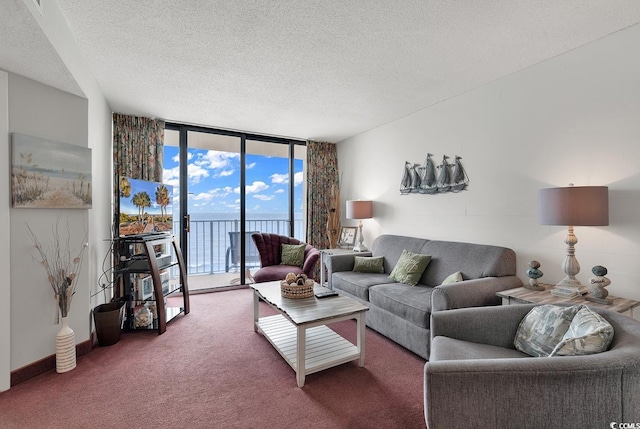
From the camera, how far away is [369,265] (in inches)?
141

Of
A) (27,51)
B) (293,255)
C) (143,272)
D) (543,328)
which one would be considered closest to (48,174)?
(27,51)

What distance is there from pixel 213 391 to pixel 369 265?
2190mm

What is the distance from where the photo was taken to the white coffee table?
2.04 meters

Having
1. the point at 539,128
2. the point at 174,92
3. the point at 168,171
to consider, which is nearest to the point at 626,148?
the point at 539,128

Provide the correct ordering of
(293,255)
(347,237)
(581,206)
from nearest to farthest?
(581,206) → (293,255) → (347,237)

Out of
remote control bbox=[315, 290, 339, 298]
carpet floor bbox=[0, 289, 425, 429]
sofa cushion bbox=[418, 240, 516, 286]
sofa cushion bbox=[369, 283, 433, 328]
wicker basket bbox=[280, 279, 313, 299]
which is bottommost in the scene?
carpet floor bbox=[0, 289, 425, 429]

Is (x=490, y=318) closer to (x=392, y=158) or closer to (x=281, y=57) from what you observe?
(x=281, y=57)

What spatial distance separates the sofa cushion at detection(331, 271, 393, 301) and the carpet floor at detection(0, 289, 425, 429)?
1.66 ft

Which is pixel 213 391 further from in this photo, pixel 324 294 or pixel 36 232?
pixel 36 232

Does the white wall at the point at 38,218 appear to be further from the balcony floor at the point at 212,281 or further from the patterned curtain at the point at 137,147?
the balcony floor at the point at 212,281

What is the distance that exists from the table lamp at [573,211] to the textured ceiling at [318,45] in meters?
1.16

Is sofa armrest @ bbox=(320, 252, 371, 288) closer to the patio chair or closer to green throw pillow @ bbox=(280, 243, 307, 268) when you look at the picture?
green throw pillow @ bbox=(280, 243, 307, 268)

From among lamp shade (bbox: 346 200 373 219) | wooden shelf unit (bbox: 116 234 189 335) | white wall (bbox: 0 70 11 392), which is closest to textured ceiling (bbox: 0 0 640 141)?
white wall (bbox: 0 70 11 392)

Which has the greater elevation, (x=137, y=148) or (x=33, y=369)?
(x=137, y=148)
